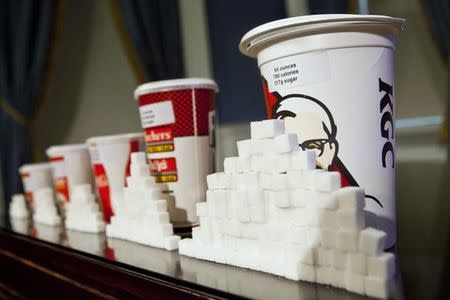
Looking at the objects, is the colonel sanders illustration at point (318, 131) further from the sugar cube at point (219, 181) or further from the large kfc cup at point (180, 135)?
the large kfc cup at point (180, 135)

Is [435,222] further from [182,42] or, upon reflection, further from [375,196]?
[182,42]

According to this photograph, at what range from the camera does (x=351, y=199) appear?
1.35ft

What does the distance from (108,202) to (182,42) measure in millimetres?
1743

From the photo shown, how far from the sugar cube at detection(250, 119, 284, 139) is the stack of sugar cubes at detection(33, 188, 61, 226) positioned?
Result: 741 millimetres

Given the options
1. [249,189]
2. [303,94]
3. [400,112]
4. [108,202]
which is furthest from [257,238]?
[400,112]

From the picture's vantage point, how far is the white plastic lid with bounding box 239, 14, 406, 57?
0.51 meters

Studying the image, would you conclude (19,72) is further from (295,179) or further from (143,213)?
(295,179)

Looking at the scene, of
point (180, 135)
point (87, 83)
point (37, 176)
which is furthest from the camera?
point (87, 83)

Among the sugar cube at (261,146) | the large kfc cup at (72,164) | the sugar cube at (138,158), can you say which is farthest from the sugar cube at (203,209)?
the large kfc cup at (72,164)

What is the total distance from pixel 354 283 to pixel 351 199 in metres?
0.08

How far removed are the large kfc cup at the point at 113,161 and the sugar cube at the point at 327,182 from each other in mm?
509

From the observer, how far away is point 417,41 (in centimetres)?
227

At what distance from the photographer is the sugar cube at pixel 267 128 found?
50 cm

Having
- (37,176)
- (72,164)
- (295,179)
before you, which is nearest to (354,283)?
(295,179)
